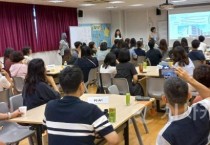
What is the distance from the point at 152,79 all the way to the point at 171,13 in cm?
915

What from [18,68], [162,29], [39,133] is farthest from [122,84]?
[162,29]

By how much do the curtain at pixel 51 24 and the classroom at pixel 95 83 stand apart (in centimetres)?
3

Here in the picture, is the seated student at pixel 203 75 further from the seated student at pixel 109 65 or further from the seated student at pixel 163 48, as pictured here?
the seated student at pixel 163 48

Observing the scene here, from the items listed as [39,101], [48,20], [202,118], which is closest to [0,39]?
[48,20]

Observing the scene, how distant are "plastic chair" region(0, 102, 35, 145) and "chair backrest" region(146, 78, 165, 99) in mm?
2216

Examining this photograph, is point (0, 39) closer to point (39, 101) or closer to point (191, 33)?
point (39, 101)

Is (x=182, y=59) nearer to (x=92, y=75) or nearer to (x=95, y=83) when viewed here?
(x=92, y=75)

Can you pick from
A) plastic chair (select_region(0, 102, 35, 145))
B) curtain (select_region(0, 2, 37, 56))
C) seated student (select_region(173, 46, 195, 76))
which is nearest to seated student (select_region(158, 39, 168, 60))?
seated student (select_region(173, 46, 195, 76))

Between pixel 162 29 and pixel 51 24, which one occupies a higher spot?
pixel 51 24

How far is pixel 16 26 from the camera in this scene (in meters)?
9.11

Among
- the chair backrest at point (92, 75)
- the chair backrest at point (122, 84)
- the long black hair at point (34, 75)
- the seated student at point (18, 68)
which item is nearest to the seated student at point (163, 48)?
the chair backrest at point (92, 75)

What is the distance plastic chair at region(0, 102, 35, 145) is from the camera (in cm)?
299

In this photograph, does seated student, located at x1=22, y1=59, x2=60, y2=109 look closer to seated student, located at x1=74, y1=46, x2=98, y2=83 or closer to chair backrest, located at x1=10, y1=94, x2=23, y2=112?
chair backrest, located at x1=10, y1=94, x2=23, y2=112

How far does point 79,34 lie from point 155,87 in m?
7.37
